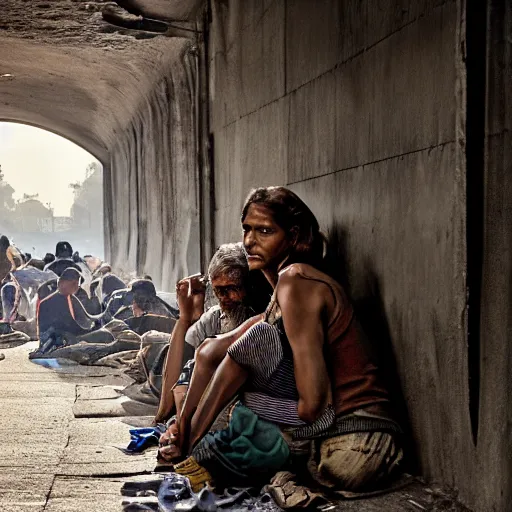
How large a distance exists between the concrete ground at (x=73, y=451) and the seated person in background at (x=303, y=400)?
264mm

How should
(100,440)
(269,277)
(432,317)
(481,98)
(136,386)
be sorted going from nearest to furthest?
(481,98), (432,317), (269,277), (100,440), (136,386)

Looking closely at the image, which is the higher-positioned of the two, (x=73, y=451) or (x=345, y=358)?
(x=345, y=358)

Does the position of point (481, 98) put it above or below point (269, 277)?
above

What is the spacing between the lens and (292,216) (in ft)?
14.9

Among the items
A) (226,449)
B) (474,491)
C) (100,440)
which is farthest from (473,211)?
(100,440)

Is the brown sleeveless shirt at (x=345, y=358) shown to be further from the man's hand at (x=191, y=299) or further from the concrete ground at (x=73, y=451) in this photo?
the man's hand at (x=191, y=299)

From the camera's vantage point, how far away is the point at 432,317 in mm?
3869

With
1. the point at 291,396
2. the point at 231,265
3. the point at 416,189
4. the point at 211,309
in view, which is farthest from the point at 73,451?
the point at 416,189

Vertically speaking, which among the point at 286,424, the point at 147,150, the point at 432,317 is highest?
the point at 147,150

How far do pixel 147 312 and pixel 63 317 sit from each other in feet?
5.14

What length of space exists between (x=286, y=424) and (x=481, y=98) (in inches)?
71.3

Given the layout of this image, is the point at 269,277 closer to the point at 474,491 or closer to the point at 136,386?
the point at 474,491

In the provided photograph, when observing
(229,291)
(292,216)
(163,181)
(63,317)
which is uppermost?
(163,181)

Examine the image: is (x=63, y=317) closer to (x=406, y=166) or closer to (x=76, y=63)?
(x=76, y=63)
